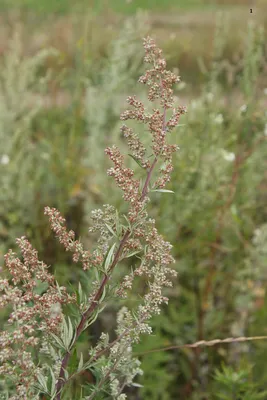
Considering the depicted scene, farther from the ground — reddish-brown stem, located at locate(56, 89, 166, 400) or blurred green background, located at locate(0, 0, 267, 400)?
blurred green background, located at locate(0, 0, 267, 400)

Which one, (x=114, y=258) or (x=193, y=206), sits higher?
(x=193, y=206)

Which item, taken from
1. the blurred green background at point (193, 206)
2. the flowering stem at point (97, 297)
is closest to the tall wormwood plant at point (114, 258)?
the flowering stem at point (97, 297)

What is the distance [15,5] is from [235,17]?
7.55 feet

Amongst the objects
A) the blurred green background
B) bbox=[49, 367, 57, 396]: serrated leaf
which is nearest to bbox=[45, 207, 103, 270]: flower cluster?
bbox=[49, 367, 57, 396]: serrated leaf

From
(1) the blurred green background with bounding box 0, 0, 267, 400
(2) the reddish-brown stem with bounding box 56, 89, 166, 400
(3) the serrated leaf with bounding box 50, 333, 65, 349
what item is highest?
(1) the blurred green background with bounding box 0, 0, 267, 400

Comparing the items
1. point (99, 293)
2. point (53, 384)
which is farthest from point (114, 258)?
point (53, 384)

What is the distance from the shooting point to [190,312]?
6.07 feet

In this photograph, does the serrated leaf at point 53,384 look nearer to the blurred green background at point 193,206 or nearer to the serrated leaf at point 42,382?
the serrated leaf at point 42,382

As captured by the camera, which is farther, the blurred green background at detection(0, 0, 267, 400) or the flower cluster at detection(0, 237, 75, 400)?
the blurred green background at detection(0, 0, 267, 400)

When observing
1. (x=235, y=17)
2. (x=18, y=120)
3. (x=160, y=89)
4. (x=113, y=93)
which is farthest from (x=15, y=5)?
(x=160, y=89)

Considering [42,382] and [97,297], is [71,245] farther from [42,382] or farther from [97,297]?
[42,382]

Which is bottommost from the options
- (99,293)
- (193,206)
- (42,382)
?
(42,382)

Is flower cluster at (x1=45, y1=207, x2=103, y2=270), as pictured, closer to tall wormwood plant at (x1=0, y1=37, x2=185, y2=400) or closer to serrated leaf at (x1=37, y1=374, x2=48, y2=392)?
tall wormwood plant at (x1=0, y1=37, x2=185, y2=400)

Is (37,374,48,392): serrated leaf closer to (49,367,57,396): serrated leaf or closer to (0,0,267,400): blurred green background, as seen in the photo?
(49,367,57,396): serrated leaf
